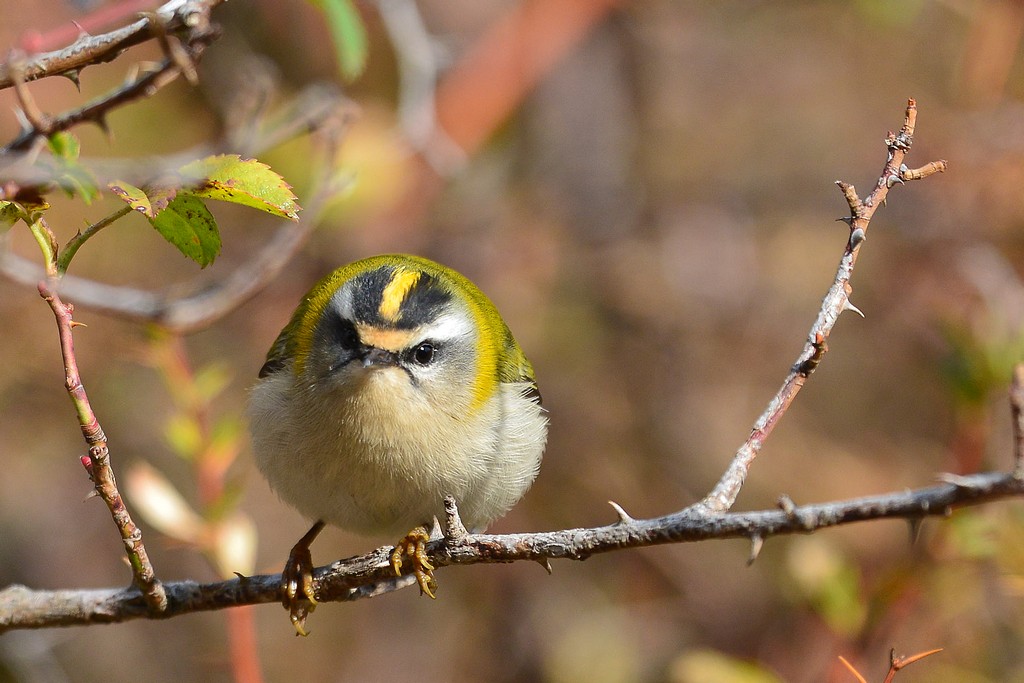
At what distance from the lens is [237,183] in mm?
1646

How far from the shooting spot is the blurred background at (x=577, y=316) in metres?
4.78

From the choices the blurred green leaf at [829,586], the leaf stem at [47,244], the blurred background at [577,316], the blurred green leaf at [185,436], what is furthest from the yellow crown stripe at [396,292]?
the blurred green leaf at [829,586]

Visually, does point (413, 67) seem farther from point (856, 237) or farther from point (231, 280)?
point (856, 237)

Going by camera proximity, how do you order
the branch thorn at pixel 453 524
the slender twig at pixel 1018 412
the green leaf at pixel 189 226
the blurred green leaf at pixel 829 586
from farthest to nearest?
the blurred green leaf at pixel 829 586
the branch thorn at pixel 453 524
the green leaf at pixel 189 226
the slender twig at pixel 1018 412

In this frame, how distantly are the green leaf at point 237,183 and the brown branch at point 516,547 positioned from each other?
752mm

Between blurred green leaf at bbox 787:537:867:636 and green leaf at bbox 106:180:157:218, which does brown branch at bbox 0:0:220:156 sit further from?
blurred green leaf at bbox 787:537:867:636

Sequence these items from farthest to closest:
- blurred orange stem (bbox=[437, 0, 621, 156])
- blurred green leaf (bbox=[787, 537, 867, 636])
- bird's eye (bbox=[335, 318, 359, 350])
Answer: blurred orange stem (bbox=[437, 0, 621, 156]) < blurred green leaf (bbox=[787, 537, 867, 636]) < bird's eye (bbox=[335, 318, 359, 350])

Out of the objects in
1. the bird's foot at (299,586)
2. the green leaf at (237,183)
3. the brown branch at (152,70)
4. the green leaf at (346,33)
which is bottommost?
the bird's foot at (299,586)

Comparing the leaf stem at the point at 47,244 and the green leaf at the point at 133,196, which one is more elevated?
the green leaf at the point at 133,196

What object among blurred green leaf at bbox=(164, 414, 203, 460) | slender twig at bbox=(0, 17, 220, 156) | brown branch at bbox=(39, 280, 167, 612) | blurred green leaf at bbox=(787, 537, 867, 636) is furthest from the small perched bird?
slender twig at bbox=(0, 17, 220, 156)

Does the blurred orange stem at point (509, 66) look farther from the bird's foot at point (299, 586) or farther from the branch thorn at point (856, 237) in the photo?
the branch thorn at point (856, 237)

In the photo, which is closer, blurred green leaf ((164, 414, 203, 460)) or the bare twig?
blurred green leaf ((164, 414, 203, 460))

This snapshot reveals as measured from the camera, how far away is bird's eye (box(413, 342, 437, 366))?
3.03 m

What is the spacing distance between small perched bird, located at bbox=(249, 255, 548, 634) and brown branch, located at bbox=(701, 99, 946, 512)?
3.70 ft
